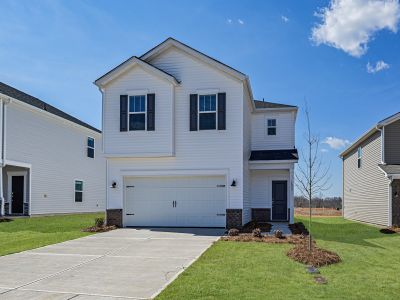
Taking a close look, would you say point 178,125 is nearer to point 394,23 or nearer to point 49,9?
point 49,9

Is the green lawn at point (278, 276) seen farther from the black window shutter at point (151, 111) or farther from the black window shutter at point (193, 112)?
the black window shutter at point (151, 111)

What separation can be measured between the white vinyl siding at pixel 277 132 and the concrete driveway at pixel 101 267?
8.76 m

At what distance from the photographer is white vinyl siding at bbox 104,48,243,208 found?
17031 mm

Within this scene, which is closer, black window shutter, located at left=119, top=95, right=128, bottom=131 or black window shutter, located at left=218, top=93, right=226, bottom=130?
black window shutter, located at left=218, top=93, right=226, bottom=130

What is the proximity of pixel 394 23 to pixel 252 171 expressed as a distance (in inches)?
372

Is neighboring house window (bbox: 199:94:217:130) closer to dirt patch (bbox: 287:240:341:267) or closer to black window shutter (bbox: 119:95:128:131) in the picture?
black window shutter (bbox: 119:95:128:131)

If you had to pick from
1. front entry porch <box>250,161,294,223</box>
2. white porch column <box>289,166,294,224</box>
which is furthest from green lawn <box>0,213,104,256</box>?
white porch column <box>289,166,294,224</box>

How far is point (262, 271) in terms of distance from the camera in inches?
334

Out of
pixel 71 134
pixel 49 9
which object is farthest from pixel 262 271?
pixel 71 134

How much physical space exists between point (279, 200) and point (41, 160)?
46.2ft

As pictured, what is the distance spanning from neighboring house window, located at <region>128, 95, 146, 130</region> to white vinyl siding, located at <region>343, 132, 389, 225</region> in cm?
1209

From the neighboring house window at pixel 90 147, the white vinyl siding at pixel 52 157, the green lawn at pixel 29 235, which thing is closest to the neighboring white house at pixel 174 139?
the green lawn at pixel 29 235

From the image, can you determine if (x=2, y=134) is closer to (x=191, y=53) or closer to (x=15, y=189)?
(x=15, y=189)

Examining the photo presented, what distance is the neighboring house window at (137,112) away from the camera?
17.5m
